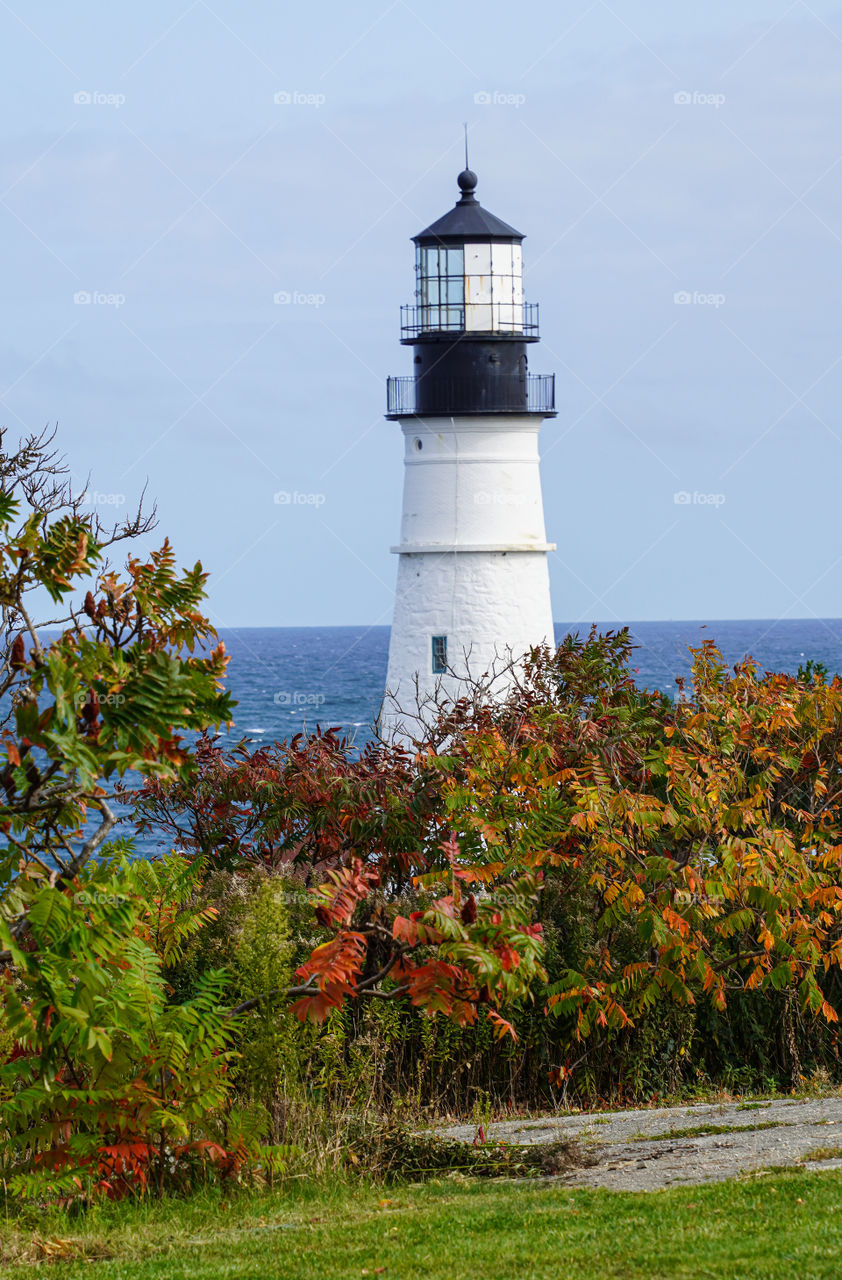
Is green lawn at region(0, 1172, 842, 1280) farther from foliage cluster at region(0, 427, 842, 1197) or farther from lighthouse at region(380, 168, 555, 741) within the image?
lighthouse at region(380, 168, 555, 741)

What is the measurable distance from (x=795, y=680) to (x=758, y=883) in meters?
3.19

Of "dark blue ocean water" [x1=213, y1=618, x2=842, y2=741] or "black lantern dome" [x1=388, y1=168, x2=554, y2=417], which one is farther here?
"dark blue ocean water" [x1=213, y1=618, x2=842, y2=741]

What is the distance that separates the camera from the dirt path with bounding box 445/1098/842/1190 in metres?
7.81

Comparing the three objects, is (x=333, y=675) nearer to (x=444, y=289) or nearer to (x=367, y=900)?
(x=444, y=289)

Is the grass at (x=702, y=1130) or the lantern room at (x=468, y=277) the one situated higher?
the lantern room at (x=468, y=277)

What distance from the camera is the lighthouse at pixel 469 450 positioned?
23750 mm

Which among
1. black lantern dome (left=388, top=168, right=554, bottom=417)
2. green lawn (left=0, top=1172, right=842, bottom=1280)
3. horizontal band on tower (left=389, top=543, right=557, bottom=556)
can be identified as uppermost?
Result: black lantern dome (left=388, top=168, right=554, bottom=417)

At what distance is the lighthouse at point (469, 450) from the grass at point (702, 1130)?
14.8 meters

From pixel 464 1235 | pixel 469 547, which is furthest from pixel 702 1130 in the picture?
pixel 469 547

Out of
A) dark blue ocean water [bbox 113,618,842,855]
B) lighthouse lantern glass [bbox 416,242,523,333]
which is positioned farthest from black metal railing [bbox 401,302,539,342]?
dark blue ocean water [bbox 113,618,842,855]

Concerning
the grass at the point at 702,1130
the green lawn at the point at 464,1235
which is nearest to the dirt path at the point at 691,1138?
the grass at the point at 702,1130

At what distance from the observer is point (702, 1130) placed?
884 cm

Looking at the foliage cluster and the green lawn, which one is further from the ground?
the foliage cluster

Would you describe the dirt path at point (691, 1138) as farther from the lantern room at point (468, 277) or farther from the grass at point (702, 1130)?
the lantern room at point (468, 277)
